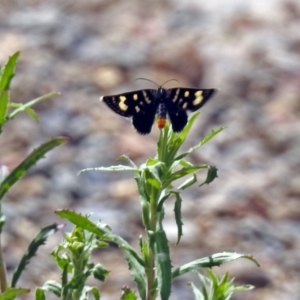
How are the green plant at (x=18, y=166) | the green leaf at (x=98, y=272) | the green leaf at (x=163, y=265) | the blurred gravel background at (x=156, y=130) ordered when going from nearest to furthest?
the green leaf at (x=163, y=265) < the green leaf at (x=98, y=272) < the green plant at (x=18, y=166) < the blurred gravel background at (x=156, y=130)

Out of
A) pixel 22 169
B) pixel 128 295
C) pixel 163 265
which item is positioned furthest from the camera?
pixel 22 169

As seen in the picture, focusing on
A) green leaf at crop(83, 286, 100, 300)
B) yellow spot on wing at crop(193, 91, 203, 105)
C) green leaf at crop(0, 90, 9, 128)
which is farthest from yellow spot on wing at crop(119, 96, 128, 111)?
green leaf at crop(83, 286, 100, 300)

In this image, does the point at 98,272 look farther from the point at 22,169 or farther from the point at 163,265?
the point at 22,169

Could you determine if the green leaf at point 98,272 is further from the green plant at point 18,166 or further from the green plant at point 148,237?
the green plant at point 18,166

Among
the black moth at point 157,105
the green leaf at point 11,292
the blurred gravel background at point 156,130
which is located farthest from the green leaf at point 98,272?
the blurred gravel background at point 156,130

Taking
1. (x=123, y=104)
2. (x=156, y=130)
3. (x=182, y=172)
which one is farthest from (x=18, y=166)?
(x=156, y=130)

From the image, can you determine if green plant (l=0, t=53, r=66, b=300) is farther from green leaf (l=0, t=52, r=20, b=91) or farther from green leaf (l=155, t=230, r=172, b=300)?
green leaf (l=155, t=230, r=172, b=300)

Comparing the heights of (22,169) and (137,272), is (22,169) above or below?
above

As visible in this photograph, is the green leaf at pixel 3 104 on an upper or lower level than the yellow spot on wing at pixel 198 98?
upper
